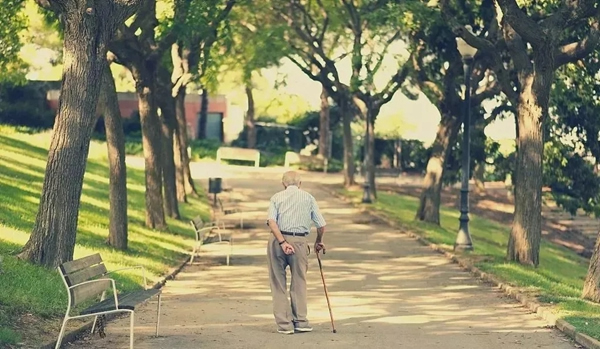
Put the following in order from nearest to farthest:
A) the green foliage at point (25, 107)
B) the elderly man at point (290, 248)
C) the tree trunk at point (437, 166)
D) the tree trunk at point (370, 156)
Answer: the elderly man at point (290, 248), the tree trunk at point (437, 166), the tree trunk at point (370, 156), the green foliage at point (25, 107)

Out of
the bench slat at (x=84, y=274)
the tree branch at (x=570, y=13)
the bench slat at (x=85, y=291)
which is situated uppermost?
the tree branch at (x=570, y=13)

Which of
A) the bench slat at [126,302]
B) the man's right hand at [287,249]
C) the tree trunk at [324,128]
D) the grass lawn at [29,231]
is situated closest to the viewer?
the bench slat at [126,302]

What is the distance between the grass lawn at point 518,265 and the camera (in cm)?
1700

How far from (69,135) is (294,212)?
399 centimetres

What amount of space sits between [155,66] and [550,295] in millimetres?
12119

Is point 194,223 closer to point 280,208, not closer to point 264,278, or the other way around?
point 264,278

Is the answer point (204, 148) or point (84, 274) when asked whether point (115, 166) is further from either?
point (204, 148)

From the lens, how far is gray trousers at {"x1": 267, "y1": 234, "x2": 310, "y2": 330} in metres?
14.5

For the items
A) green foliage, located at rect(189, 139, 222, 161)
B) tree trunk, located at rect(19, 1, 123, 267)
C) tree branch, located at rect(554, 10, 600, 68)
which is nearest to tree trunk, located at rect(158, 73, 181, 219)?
tree branch, located at rect(554, 10, 600, 68)

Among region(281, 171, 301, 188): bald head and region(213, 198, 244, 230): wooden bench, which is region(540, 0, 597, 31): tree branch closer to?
region(281, 171, 301, 188): bald head

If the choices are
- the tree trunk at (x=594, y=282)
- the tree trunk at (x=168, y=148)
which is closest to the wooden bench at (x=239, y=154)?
the tree trunk at (x=168, y=148)

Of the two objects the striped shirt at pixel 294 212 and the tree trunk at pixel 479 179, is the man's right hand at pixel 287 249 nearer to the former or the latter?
the striped shirt at pixel 294 212

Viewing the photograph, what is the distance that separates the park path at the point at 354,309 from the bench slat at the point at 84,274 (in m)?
0.73

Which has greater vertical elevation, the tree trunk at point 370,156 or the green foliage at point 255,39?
the green foliage at point 255,39
